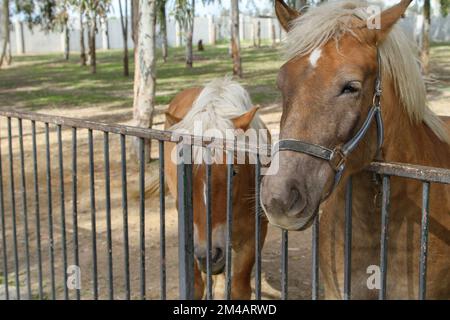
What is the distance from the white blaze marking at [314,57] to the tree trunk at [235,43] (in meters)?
18.8

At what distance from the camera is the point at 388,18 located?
2.23m

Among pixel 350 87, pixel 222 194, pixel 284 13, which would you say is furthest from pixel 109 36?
pixel 350 87

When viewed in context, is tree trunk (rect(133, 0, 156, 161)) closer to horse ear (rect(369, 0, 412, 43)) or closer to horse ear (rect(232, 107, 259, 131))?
horse ear (rect(232, 107, 259, 131))

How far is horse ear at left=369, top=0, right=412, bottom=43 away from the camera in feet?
7.29

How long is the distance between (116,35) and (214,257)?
55404 millimetres

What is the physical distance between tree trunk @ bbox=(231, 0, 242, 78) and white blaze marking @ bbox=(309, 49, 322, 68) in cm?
1876

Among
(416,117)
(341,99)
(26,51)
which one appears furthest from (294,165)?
(26,51)

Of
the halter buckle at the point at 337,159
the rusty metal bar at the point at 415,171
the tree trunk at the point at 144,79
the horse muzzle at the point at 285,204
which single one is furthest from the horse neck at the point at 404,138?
the tree trunk at the point at 144,79

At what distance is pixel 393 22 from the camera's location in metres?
2.24

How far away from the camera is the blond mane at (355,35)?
7.45 ft

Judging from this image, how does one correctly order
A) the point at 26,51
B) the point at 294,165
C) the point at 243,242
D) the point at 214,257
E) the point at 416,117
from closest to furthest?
the point at 294,165
the point at 416,117
the point at 214,257
the point at 243,242
the point at 26,51

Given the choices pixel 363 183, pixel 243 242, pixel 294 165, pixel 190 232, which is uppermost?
pixel 294 165
